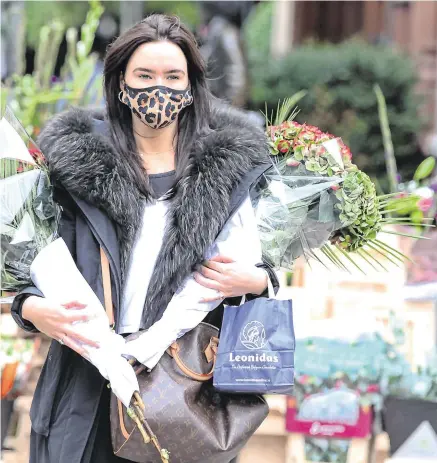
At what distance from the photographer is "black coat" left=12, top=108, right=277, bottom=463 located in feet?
7.85

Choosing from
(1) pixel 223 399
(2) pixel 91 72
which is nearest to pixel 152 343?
(1) pixel 223 399

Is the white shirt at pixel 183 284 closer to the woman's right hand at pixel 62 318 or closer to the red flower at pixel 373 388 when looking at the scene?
the woman's right hand at pixel 62 318

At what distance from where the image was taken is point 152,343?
2316 mm

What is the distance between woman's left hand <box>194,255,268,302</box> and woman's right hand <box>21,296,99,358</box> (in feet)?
0.97

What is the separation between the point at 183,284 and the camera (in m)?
2.42

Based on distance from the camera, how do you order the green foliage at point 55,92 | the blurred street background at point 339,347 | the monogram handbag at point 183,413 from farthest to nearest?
1. the green foliage at point 55,92
2. the blurred street background at point 339,347
3. the monogram handbag at point 183,413

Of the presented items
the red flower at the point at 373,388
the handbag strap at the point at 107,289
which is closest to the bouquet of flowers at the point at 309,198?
the handbag strap at the point at 107,289

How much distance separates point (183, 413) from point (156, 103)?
774mm

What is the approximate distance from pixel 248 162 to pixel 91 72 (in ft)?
9.17

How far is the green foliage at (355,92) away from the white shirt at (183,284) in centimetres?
704

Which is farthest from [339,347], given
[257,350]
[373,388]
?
[257,350]

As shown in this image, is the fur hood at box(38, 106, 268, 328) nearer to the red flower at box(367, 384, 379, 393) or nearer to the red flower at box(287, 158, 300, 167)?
the red flower at box(287, 158, 300, 167)

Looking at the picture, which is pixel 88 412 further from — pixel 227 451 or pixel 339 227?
pixel 339 227

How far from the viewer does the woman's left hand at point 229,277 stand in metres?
2.39
